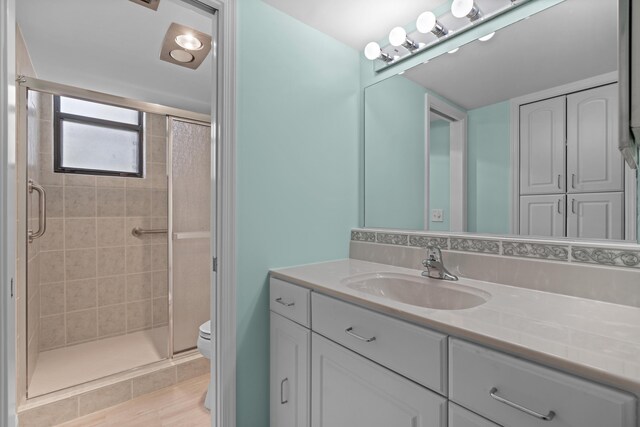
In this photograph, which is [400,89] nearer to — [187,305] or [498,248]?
[498,248]

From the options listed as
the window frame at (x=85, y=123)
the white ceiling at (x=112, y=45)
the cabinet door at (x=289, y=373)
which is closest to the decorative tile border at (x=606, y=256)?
the cabinet door at (x=289, y=373)

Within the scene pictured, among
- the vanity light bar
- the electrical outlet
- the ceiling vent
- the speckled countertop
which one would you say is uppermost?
the ceiling vent

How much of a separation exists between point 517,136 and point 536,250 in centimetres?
47

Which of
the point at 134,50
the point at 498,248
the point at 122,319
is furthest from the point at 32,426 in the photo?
the point at 498,248

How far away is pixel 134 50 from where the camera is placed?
6.25ft

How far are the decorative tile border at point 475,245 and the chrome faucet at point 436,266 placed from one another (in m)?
0.11


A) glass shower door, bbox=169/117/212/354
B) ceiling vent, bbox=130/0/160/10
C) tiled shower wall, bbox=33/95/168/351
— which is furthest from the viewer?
tiled shower wall, bbox=33/95/168/351

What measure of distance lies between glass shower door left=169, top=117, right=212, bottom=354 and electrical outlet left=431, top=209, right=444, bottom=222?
169 centimetres

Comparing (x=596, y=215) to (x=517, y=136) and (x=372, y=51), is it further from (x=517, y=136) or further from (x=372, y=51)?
(x=372, y=51)

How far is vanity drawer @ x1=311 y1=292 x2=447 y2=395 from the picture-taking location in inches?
30.8

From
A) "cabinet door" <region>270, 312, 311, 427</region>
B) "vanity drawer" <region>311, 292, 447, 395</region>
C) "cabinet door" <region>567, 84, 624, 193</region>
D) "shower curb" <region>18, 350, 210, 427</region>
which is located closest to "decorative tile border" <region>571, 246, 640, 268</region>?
"cabinet door" <region>567, 84, 624, 193</region>

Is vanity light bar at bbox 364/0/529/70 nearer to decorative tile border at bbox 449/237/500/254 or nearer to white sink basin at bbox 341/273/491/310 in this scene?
decorative tile border at bbox 449/237/500/254

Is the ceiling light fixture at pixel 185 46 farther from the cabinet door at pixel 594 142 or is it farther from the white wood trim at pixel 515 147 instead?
the cabinet door at pixel 594 142

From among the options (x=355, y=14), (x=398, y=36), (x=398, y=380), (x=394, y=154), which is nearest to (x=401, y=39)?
(x=398, y=36)
